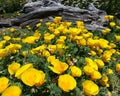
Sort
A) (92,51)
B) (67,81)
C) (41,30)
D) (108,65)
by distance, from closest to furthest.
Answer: (67,81)
(92,51)
(108,65)
(41,30)

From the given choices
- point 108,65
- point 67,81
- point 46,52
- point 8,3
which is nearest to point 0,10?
point 8,3

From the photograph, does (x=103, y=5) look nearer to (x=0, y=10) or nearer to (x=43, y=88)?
(x=0, y=10)

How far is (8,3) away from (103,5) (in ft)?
19.6

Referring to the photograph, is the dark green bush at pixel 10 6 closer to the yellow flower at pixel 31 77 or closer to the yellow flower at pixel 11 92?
the yellow flower at pixel 31 77

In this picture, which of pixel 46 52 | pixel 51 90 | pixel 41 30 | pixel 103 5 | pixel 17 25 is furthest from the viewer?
pixel 103 5

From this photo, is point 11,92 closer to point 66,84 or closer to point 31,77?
point 31,77

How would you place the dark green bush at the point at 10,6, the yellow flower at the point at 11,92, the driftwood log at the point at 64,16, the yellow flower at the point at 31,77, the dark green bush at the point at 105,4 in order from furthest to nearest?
the dark green bush at the point at 10,6, the dark green bush at the point at 105,4, the driftwood log at the point at 64,16, the yellow flower at the point at 31,77, the yellow flower at the point at 11,92

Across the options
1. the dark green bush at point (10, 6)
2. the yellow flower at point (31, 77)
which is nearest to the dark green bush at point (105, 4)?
the dark green bush at point (10, 6)

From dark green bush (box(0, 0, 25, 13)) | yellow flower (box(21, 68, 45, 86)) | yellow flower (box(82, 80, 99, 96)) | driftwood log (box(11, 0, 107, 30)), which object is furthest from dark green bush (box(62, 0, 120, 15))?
yellow flower (box(21, 68, 45, 86))

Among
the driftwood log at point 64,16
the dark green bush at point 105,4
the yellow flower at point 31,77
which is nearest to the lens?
the yellow flower at point 31,77

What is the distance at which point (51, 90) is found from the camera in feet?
10.4

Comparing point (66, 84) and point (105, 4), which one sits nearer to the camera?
point (66, 84)

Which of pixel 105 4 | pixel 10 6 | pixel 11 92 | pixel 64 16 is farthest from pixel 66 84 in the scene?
pixel 10 6

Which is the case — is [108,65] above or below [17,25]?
above
